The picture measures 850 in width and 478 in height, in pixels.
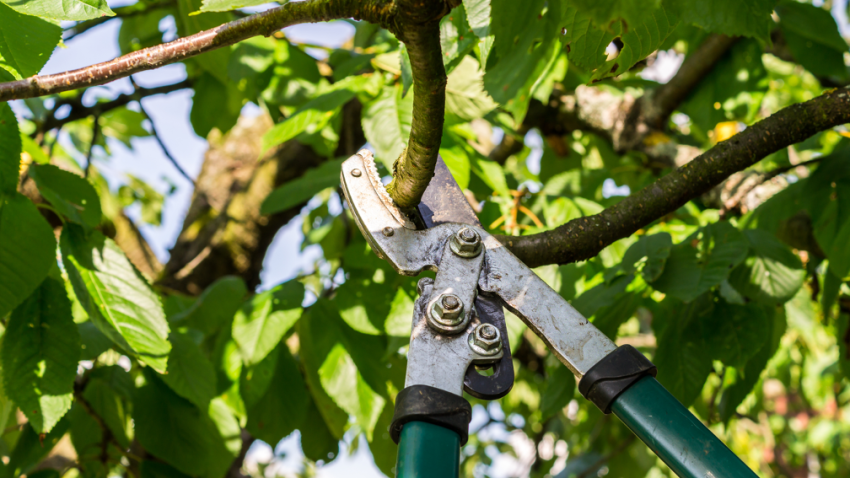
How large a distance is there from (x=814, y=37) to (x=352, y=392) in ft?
6.08

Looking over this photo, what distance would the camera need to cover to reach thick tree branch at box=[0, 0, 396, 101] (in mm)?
697

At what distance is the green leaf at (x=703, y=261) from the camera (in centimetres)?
116

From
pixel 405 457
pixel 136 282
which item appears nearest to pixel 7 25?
pixel 136 282

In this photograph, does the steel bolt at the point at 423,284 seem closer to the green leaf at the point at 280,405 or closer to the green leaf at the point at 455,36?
the green leaf at the point at 455,36

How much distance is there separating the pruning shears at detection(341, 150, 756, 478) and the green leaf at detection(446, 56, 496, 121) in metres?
0.61

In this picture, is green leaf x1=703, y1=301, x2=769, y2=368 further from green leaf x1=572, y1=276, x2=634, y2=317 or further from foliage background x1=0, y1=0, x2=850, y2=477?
green leaf x1=572, y1=276, x2=634, y2=317

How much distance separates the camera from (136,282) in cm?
123

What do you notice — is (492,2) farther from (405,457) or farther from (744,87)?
(744,87)

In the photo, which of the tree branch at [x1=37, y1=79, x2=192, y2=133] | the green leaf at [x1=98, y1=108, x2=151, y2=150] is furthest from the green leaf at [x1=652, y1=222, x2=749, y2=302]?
the green leaf at [x1=98, y1=108, x2=151, y2=150]

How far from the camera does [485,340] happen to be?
0.83 metres

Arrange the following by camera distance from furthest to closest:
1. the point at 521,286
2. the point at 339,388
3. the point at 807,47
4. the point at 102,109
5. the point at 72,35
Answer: the point at 102,109 → the point at 72,35 → the point at 807,47 → the point at 339,388 → the point at 521,286

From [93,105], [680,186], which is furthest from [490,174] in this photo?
[93,105]

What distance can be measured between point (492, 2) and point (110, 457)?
1.54m

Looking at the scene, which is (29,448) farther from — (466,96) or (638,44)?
(638,44)
